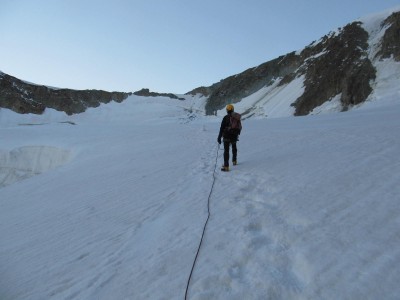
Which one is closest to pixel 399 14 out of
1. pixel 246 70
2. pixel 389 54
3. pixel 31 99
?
pixel 389 54

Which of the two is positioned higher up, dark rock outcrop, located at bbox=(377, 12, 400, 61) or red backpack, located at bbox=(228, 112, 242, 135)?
dark rock outcrop, located at bbox=(377, 12, 400, 61)

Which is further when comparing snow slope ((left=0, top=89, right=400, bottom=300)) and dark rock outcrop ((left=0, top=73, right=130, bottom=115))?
dark rock outcrop ((left=0, top=73, right=130, bottom=115))

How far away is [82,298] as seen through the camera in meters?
3.37

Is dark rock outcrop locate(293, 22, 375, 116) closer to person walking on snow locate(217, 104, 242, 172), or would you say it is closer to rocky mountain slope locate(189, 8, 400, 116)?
rocky mountain slope locate(189, 8, 400, 116)

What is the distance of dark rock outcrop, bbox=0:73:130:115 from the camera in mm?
68750

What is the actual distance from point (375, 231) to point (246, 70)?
73.4 meters

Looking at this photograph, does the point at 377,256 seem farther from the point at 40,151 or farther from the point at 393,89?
the point at 393,89

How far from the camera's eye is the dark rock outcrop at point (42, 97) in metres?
68.8

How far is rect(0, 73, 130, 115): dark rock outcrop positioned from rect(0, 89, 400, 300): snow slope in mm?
68185

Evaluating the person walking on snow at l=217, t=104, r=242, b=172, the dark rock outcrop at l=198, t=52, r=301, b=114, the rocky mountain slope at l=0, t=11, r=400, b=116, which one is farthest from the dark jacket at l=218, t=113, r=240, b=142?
the dark rock outcrop at l=198, t=52, r=301, b=114

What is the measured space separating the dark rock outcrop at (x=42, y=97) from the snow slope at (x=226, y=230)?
68.2 m

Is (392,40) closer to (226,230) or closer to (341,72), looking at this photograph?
(341,72)

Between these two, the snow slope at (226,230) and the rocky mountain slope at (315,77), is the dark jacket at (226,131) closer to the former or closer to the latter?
the snow slope at (226,230)

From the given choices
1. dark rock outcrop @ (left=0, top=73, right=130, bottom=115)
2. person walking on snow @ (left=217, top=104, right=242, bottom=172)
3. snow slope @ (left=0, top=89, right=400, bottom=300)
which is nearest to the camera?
snow slope @ (left=0, top=89, right=400, bottom=300)
